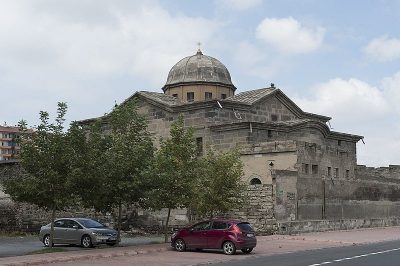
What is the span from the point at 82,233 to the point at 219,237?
681 cm

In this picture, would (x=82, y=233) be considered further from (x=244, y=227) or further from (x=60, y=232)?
(x=244, y=227)

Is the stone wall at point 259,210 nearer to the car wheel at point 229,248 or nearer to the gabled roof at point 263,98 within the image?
the car wheel at point 229,248

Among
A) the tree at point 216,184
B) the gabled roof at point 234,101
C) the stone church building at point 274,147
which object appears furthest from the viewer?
the gabled roof at point 234,101

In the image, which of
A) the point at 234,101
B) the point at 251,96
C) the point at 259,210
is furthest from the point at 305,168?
the point at 251,96

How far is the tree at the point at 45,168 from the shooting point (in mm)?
22266

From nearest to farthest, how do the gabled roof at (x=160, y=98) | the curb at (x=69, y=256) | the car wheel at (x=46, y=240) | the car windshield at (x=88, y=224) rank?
the curb at (x=69, y=256) < the car windshield at (x=88, y=224) < the car wheel at (x=46, y=240) < the gabled roof at (x=160, y=98)

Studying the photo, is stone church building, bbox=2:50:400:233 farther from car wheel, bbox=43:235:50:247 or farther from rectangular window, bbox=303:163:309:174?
car wheel, bbox=43:235:50:247

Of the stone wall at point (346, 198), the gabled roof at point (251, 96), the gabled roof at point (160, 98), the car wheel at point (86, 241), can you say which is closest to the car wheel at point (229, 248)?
the car wheel at point (86, 241)

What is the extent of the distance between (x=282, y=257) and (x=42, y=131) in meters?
10.7

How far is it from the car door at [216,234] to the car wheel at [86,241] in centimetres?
585

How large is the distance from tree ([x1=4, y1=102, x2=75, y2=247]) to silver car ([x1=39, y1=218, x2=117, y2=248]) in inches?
122

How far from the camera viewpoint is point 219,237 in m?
22.7

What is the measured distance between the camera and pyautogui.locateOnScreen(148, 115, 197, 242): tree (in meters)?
25.7

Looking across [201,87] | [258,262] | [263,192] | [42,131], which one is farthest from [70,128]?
[201,87]
